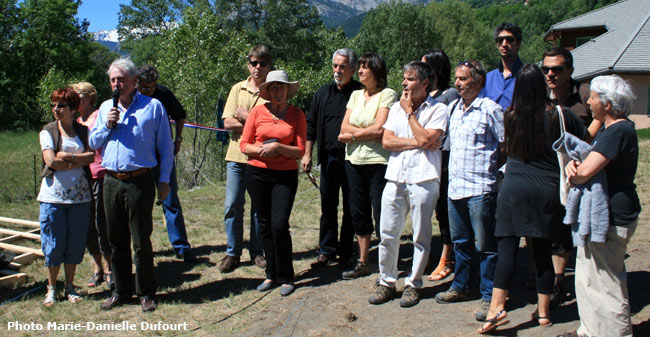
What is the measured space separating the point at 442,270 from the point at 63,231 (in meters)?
3.43

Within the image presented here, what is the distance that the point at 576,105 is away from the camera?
4152 millimetres

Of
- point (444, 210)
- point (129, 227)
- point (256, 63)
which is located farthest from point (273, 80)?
point (444, 210)

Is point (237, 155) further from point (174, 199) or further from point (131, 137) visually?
point (131, 137)

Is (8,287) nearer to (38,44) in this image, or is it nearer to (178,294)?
(178,294)

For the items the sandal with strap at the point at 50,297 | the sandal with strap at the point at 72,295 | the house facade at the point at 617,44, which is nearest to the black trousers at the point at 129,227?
the sandal with strap at the point at 72,295

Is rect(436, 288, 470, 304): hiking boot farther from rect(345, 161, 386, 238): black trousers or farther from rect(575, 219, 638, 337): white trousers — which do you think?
rect(575, 219, 638, 337): white trousers

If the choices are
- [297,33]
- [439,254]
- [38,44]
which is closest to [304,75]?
[297,33]

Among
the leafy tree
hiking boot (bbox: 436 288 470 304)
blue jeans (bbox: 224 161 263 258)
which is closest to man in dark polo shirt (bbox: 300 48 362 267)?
blue jeans (bbox: 224 161 263 258)

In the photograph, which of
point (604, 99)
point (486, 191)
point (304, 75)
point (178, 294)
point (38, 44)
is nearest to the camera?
point (604, 99)

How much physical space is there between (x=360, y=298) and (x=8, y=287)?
3369 mm

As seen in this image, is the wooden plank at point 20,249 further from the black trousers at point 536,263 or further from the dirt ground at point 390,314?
the black trousers at point 536,263

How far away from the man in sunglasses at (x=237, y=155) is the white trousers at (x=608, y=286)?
316cm

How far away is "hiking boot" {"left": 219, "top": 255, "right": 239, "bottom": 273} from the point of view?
5473 mm

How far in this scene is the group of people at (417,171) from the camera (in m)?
3.35
